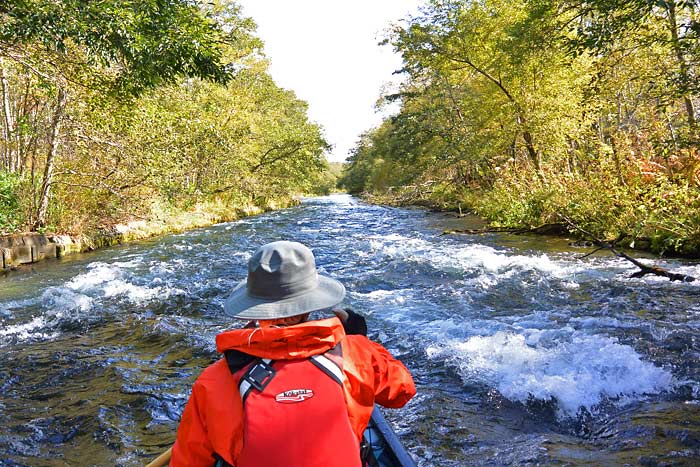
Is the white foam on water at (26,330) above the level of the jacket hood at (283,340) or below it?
below

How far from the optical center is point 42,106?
39.5ft

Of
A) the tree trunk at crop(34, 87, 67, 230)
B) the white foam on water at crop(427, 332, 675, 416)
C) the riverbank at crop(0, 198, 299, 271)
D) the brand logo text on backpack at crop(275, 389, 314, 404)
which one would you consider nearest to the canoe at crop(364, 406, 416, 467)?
the brand logo text on backpack at crop(275, 389, 314, 404)

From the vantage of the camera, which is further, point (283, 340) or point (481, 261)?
point (481, 261)

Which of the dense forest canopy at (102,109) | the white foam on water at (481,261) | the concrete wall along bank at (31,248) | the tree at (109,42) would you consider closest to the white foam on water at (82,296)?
the concrete wall along bank at (31,248)

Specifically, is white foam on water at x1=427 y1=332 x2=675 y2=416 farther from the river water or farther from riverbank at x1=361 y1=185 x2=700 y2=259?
riverbank at x1=361 y1=185 x2=700 y2=259

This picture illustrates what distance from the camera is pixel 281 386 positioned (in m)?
1.64

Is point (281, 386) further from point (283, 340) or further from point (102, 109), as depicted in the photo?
point (102, 109)

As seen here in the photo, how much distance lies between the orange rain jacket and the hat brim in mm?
59

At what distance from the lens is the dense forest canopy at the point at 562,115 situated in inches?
263

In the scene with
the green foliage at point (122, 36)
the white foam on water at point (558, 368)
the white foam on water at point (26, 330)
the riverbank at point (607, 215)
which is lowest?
the white foam on water at point (558, 368)

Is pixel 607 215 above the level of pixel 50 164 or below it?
below

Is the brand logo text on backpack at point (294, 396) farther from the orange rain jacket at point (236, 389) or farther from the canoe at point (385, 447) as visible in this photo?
the canoe at point (385, 447)

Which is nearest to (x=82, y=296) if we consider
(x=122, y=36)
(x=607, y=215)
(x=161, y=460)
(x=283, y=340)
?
(x=122, y=36)

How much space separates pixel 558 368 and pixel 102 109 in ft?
31.8
